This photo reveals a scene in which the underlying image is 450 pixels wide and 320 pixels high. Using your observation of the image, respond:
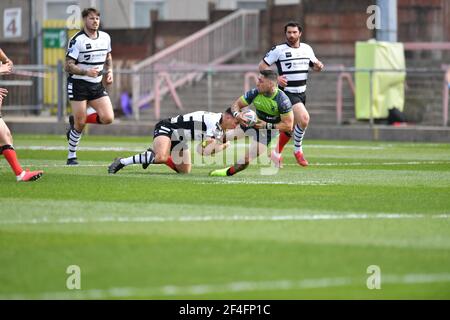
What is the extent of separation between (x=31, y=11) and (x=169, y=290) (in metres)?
29.7

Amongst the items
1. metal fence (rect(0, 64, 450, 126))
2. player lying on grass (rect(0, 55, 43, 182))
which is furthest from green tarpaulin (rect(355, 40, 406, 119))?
player lying on grass (rect(0, 55, 43, 182))

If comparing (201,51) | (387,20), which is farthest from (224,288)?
(201,51)

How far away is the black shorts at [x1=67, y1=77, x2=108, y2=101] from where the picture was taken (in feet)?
62.0

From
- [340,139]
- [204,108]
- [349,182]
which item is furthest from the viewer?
[204,108]

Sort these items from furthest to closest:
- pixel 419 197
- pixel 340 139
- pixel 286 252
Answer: pixel 340 139 < pixel 419 197 < pixel 286 252

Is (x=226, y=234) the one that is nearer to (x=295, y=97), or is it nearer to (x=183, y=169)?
(x=183, y=169)

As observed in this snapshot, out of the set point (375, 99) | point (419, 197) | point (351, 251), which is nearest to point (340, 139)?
point (375, 99)

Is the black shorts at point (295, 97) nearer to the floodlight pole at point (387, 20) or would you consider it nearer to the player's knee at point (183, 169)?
the player's knee at point (183, 169)

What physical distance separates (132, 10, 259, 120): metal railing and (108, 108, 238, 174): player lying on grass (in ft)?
52.0

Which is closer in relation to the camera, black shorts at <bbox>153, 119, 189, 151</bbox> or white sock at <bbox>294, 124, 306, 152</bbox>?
black shorts at <bbox>153, 119, 189, 151</bbox>

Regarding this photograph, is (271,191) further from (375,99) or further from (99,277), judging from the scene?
(375,99)

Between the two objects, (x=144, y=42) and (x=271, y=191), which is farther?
(x=144, y=42)

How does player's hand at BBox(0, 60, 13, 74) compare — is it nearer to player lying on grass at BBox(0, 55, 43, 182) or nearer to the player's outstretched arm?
player lying on grass at BBox(0, 55, 43, 182)

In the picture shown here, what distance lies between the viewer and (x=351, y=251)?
964cm
